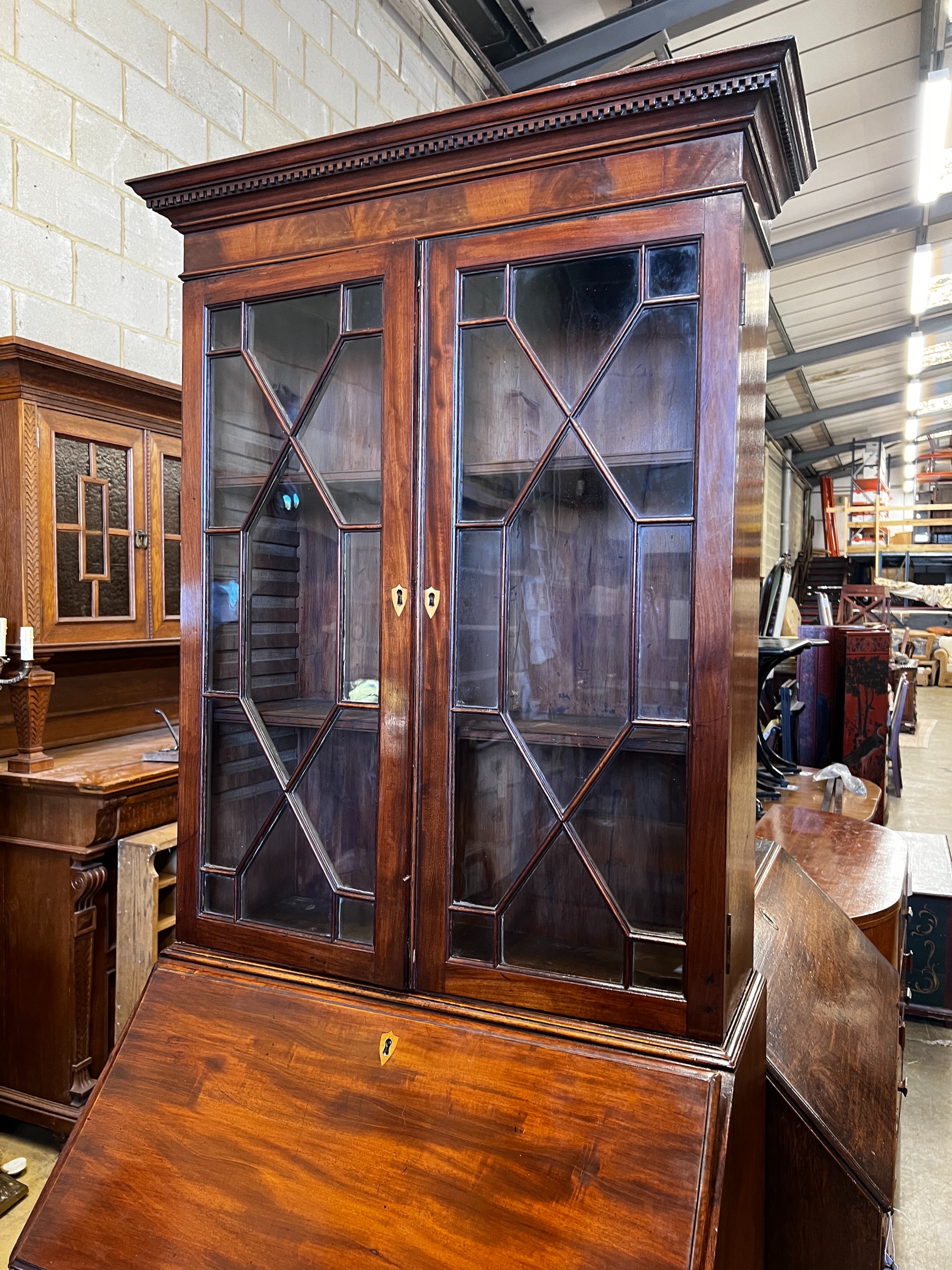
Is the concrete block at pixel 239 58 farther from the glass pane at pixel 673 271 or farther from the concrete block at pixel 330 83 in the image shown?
the glass pane at pixel 673 271

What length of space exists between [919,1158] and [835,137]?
5290 mm

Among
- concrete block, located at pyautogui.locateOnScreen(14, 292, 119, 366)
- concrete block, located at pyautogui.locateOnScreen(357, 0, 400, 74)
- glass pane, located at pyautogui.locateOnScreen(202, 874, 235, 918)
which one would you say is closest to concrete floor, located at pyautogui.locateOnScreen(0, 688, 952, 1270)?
glass pane, located at pyautogui.locateOnScreen(202, 874, 235, 918)

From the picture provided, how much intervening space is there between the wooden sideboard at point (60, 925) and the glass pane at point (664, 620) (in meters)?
1.28

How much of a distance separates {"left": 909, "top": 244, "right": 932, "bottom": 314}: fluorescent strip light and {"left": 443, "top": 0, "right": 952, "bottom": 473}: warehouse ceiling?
0.14m

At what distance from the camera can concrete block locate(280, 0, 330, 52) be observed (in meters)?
3.06

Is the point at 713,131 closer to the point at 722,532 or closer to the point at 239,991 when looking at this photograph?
the point at 722,532

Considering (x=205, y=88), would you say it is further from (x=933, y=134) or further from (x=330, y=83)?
(x=933, y=134)

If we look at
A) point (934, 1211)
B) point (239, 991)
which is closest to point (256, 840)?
point (239, 991)

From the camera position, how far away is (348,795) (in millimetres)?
1250

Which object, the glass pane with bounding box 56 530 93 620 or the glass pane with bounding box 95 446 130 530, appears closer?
the glass pane with bounding box 56 530 93 620

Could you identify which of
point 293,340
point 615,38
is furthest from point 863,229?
point 293,340

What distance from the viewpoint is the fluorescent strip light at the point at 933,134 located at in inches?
174

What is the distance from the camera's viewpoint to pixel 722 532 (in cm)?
101

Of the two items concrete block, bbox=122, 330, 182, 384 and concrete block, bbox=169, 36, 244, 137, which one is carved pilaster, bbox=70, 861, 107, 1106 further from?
concrete block, bbox=169, 36, 244, 137
